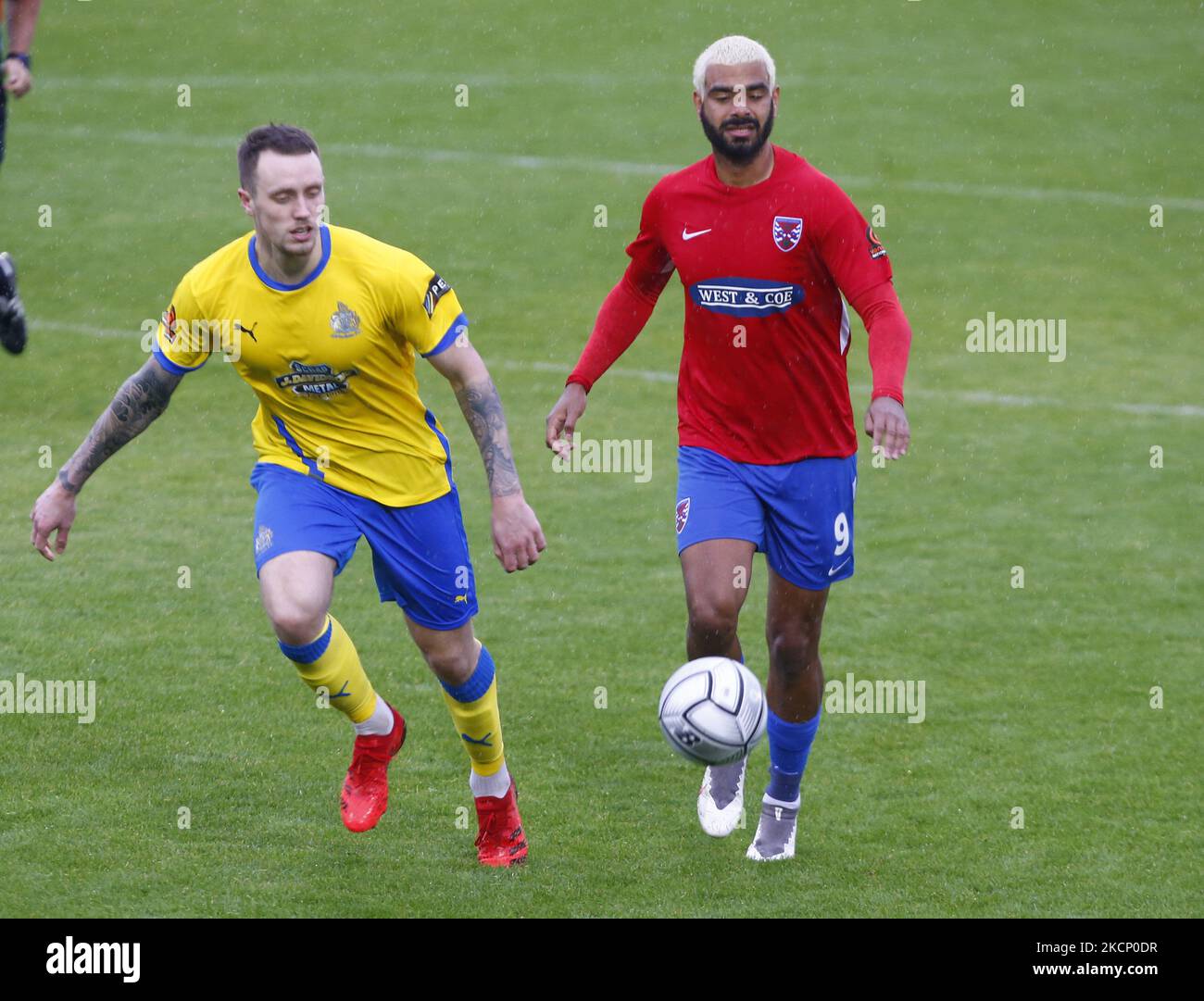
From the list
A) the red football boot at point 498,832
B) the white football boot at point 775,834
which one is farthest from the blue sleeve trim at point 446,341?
the white football boot at point 775,834

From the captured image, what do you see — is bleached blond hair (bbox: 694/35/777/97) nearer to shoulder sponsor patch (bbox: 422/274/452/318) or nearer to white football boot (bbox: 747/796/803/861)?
shoulder sponsor patch (bbox: 422/274/452/318)

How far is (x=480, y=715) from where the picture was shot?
6.28 m

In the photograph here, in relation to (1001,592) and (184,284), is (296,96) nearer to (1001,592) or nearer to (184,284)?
(1001,592)

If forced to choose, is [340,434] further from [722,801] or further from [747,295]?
[722,801]

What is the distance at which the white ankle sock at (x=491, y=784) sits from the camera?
6.31m

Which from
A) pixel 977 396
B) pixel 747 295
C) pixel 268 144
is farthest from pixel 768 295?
pixel 977 396

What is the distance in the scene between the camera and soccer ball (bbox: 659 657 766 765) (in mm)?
5723

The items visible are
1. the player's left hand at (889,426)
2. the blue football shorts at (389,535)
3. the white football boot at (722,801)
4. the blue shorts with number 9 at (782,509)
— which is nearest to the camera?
the player's left hand at (889,426)

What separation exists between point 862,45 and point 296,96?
8238 millimetres

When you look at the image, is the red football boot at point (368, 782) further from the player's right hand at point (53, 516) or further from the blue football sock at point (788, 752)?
the blue football sock at point (788, 752)

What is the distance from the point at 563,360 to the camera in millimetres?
14844

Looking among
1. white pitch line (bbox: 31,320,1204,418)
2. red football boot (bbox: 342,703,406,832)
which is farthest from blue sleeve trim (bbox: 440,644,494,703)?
white pitch line (bbox: 31,320,1204,418)

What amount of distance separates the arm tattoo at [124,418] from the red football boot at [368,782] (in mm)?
1407

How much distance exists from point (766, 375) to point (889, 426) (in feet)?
A: 2.38
